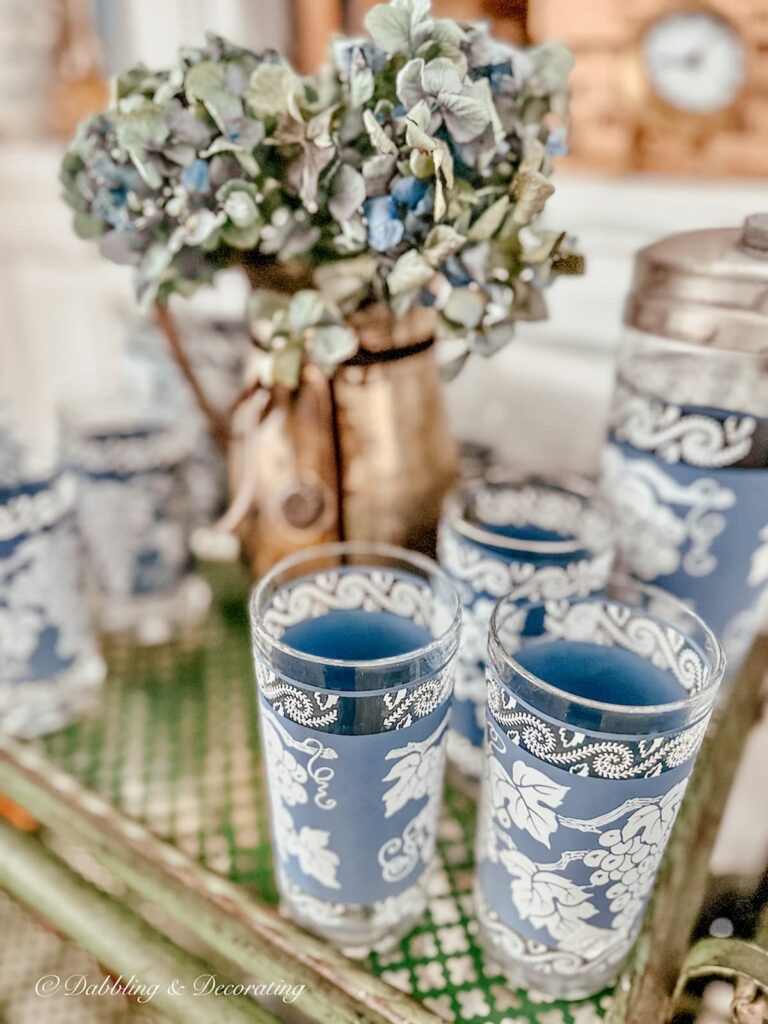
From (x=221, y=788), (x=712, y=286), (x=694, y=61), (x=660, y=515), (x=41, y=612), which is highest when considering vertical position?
(x=694, y=61)

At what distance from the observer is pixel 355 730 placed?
17.0 inches

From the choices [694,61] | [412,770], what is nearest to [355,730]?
[412,770]

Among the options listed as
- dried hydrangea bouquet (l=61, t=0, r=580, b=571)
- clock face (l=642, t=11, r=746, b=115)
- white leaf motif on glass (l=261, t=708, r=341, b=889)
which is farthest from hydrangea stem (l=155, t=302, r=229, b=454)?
clock face (l=642, t=11, r=746, b=115)

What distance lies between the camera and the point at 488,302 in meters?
0.51

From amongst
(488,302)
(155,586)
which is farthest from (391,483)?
(155,586)

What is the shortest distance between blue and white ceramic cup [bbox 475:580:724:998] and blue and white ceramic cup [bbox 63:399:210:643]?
1.30 ft

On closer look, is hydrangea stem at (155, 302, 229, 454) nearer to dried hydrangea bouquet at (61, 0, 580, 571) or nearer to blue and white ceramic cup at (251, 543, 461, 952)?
dried hydrangea bouquet at (61, 0, 580, 571)

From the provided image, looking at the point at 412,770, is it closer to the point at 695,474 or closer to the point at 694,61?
the point at 695,474

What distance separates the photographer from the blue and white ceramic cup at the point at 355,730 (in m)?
0.43

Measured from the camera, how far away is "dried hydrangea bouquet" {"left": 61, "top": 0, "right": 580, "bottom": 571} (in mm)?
448

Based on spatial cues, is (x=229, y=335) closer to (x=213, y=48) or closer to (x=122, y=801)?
(x=213, y=48)

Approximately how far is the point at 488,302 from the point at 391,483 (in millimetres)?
177

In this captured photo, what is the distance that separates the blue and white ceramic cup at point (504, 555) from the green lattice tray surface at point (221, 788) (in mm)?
107

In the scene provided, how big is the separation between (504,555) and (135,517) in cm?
37
